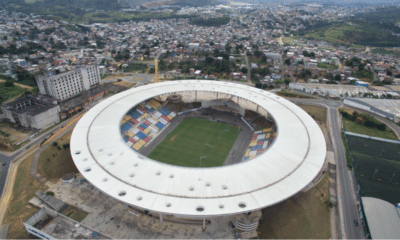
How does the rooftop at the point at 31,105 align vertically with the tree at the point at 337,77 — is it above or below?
below

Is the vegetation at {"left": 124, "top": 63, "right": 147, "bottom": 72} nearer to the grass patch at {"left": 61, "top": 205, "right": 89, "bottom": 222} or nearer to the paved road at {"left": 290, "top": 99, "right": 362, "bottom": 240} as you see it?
the grass patch at {"left": 61, "top": 205, "right": 89, "bottom": 222}

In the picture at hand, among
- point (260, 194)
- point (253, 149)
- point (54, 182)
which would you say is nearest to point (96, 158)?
point (54, 182)

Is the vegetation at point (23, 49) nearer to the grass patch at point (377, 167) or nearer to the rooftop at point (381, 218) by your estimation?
the grass patch at point (377, 167)

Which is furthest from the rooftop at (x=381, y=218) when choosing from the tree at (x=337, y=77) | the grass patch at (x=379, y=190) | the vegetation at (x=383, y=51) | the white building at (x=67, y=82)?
the vegetation at (x=383, y=51)

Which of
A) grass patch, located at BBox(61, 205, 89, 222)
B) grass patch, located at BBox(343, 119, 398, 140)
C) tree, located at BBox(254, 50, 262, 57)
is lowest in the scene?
grass patch, located at BBox(61, 205, 89, 222)

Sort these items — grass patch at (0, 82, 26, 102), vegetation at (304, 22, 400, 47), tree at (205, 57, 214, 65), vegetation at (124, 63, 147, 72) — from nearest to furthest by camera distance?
grass patch at (0, 82, 26, 102) → vegetation at (124, 63, 147, 72) → tree at (205, 57, 214, 65) → vegetation at (304, 22, 400, 47)

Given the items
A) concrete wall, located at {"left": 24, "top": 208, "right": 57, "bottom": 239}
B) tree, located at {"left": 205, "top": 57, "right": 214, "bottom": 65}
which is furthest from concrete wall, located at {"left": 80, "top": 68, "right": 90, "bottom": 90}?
tree, located at {"left": 205, "top": 57, "right": 214, "bottom": 65}
